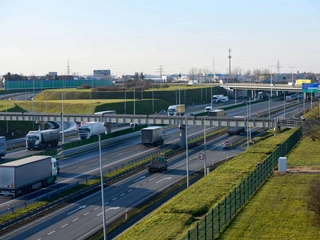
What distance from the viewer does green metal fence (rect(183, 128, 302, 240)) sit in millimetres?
24508

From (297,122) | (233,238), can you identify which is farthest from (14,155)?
(233,238)

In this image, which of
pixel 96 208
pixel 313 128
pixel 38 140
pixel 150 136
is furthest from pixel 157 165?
pixel 313 128

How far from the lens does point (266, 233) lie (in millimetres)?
26000

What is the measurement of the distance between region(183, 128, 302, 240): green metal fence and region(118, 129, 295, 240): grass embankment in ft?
4.47

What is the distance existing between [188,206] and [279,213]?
5479 millimetres

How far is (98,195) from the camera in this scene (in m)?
41.8

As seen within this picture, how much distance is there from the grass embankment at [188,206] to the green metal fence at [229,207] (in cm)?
136

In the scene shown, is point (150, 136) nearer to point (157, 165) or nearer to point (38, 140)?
point (38, 140)

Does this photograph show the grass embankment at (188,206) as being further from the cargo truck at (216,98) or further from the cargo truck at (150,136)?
the cargo truck at (216,98)

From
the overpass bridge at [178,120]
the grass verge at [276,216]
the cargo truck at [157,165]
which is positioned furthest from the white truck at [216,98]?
the grass verge at [276,216]

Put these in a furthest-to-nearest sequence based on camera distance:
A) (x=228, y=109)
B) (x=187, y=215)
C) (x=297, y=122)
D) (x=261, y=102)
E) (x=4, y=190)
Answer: (x=261, y=102), (x=228, y=109), (x=297, y=122), (x=4, y=190), (x=187, y=215)

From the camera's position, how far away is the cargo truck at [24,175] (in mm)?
40750

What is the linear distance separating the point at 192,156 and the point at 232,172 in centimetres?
1888

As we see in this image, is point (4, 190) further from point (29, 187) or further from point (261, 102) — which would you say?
point (261, 102)
